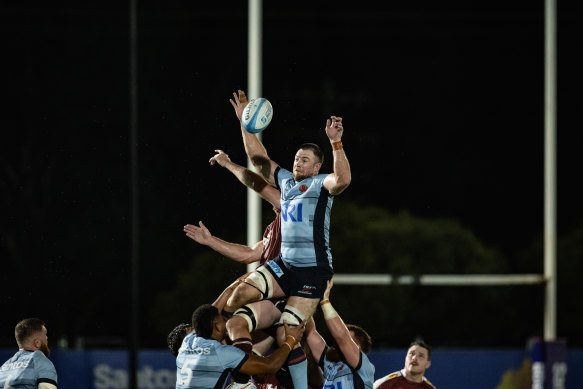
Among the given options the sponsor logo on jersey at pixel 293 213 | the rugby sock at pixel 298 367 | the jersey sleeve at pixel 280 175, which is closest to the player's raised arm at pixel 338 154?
the sponsor logo on jersey at pixel 293 213

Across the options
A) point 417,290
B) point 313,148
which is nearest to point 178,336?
point 313,148

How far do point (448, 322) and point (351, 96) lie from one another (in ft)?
24.0

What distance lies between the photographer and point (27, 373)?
23.7 feet

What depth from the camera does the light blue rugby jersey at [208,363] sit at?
6.69 m

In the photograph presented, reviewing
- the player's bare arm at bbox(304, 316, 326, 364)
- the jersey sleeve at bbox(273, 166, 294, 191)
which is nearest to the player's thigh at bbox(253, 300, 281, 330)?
the player's bare arm at bbox(304, 316, 326, 364)

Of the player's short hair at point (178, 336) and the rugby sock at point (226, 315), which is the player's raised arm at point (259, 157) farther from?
the player's short hair at point (178, 336)

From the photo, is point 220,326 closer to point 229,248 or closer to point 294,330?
point 294,330

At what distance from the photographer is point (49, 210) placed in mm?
27859

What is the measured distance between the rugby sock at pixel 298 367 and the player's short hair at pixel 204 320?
0.75 m

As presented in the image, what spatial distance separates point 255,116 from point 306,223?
0.91m

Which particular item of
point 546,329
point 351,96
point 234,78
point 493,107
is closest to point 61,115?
point 234,78

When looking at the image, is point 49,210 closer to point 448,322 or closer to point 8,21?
point 8,21

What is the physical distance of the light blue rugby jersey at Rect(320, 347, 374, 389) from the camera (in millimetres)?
7598

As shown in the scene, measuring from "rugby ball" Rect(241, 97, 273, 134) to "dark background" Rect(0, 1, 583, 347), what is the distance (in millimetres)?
15057
